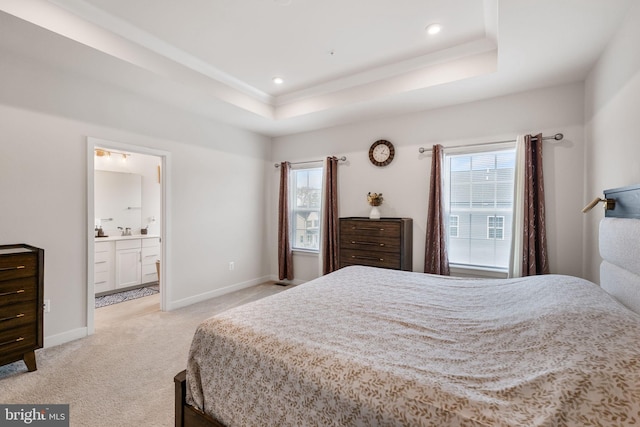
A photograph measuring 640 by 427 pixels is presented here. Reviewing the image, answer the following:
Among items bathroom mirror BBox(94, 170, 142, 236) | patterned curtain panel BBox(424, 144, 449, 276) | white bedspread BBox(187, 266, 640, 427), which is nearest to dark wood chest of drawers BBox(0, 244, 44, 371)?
white bedspread BBox(187, 266, 640, 427)

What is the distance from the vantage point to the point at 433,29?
2.53 meters

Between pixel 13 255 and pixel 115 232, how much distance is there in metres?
3.11

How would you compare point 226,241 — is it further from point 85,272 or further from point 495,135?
point 495,135

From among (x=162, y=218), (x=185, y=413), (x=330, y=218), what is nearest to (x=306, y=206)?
(x=330, y=218)

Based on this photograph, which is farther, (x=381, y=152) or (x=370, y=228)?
(x=381, y=152)

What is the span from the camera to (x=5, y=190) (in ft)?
7.98

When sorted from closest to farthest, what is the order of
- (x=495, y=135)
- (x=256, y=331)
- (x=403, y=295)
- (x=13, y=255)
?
(x=256, y=331) < (x=403, y=295) < (x=13, y=255) < (x=495, y=135)

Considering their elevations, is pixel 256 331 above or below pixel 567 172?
below

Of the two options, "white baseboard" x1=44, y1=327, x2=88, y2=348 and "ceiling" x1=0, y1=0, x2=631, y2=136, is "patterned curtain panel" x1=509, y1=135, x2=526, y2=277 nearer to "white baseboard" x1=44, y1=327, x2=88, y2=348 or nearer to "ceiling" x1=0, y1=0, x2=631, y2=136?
"ceiling" x1=0, y1=0, x2=631, y2=136

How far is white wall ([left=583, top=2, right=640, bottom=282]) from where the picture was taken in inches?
69.5

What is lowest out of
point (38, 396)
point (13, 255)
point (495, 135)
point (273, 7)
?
point (38, 396)

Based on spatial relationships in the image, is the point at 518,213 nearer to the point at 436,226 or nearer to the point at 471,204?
the point at 471,204

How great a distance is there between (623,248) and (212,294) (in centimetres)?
430

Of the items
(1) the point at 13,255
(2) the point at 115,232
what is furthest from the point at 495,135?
(2) the point at 115,232
